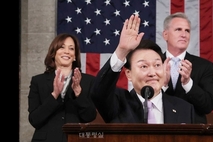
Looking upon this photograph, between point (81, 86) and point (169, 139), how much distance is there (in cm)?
248

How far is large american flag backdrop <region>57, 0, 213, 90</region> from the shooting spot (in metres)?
7.35

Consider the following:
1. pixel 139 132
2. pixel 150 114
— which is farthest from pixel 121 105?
pixel 139 132

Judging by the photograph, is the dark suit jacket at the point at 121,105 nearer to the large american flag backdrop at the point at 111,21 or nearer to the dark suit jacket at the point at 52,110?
the dark suit jacket at the point at 52,110

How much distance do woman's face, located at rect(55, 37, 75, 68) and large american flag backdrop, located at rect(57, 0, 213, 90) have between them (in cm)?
160

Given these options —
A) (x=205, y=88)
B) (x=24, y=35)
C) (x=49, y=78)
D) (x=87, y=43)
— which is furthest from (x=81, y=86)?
(x=24, y=35)

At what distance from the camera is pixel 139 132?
3.29 metres

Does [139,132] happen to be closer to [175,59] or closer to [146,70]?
[146,70]

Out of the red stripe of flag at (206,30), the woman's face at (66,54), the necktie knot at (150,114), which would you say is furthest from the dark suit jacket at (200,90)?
the necktie knot at (150,114)

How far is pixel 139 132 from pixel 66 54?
2.55m

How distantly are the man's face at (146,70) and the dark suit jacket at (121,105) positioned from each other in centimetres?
12

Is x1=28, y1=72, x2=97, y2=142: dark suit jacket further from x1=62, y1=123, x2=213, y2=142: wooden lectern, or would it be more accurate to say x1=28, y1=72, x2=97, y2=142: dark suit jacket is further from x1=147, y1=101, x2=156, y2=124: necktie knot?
x1=62, y1=123, x2=213, y2=142: wooden lectern

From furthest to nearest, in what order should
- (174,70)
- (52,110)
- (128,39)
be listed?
(174,70)
(52,110)
(128,39)

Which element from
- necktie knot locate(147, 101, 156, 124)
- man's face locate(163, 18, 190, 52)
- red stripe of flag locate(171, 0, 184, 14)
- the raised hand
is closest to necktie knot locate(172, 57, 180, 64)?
man's face locate(163, 18, 190, 52)
